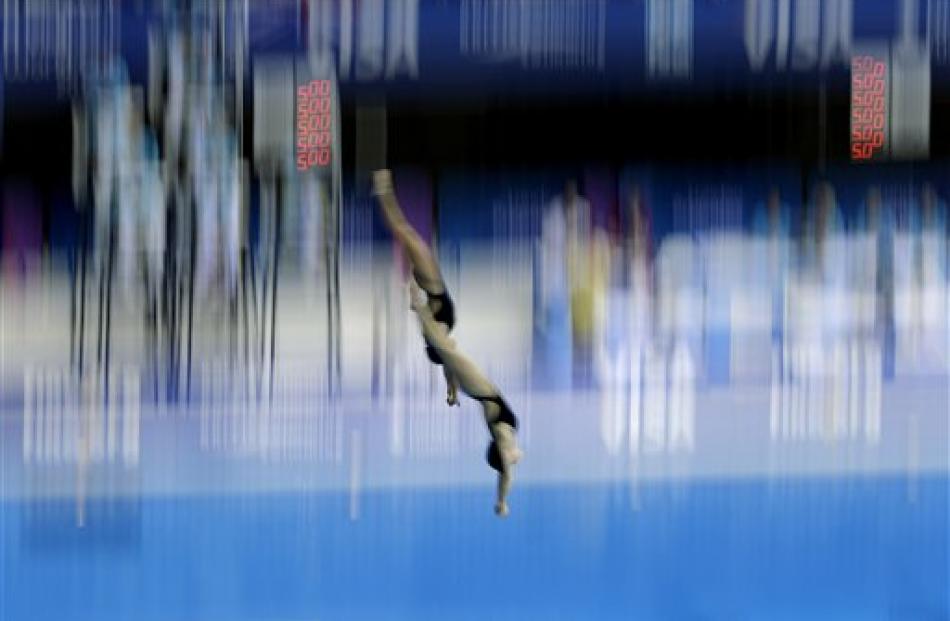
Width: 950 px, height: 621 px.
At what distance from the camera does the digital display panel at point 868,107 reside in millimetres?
1646

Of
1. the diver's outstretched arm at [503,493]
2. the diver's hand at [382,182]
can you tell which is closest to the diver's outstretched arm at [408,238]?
the diver's hand at [382,182]

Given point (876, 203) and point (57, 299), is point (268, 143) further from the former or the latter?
point (876, 203)

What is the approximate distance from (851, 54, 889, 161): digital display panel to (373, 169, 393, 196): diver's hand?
0.68m

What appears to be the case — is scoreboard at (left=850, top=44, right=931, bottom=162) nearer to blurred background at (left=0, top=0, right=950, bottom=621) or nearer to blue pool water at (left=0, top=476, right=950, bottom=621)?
blurred background at (left=0, top=0, right=950, bottom=621)

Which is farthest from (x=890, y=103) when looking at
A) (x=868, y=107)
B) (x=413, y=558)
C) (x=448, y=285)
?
(x=413, y=558)

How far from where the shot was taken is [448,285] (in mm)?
1638

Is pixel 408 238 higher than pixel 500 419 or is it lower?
higher

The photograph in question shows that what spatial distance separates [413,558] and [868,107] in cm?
94

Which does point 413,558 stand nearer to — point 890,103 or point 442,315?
point 442,315

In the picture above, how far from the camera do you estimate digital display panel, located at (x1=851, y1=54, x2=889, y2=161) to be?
1.65 metres

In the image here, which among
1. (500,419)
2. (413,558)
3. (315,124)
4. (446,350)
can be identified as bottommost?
(413,558)

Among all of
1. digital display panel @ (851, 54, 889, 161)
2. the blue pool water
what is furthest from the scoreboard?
the blue pool water

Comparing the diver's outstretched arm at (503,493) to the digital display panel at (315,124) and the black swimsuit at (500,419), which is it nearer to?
the black swimsuit at (500,419)

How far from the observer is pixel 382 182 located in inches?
64.4
